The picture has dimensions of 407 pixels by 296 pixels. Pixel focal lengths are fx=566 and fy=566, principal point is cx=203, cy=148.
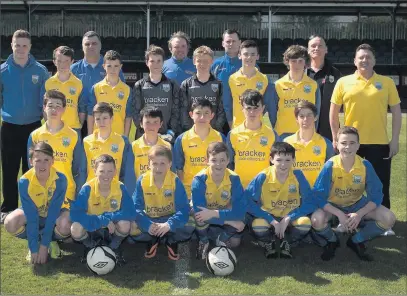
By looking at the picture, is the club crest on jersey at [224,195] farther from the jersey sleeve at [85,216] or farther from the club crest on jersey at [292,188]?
the jersey sleeve at [85,216]

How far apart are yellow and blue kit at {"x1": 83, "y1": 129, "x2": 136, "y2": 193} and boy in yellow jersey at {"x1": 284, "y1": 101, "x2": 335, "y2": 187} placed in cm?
147

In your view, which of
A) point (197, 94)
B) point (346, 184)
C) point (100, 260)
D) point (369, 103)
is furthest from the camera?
point (197, 94)

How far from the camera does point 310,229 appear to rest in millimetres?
4621

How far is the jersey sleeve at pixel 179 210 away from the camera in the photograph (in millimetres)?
4512

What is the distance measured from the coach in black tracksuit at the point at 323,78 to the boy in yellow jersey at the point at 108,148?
2124mm

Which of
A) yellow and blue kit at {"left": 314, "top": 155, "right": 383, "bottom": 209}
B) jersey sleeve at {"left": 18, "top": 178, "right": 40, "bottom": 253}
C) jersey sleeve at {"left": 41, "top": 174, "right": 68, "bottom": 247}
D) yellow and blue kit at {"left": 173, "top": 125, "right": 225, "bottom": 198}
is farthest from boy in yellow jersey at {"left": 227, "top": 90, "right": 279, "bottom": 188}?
jersey sleeve at {"left": 18, "top": 178, "right": 40, "bottom": 253}

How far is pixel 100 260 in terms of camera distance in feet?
14.0

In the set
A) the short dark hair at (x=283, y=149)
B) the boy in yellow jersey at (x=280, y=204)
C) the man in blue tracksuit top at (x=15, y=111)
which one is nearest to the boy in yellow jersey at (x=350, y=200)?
the boy in yellow jersey at (x=280, y=204)

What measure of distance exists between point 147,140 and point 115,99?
0.79 metres

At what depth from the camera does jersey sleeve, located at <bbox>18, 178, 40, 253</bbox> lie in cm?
443

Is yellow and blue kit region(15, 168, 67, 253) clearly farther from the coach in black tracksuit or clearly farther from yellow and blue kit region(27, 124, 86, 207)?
the coach in black tracksuit

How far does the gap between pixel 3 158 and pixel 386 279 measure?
3783mm

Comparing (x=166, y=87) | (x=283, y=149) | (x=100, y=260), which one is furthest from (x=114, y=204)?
(x=166, y=87)

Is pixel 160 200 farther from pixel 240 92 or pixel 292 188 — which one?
pixel 240 92
